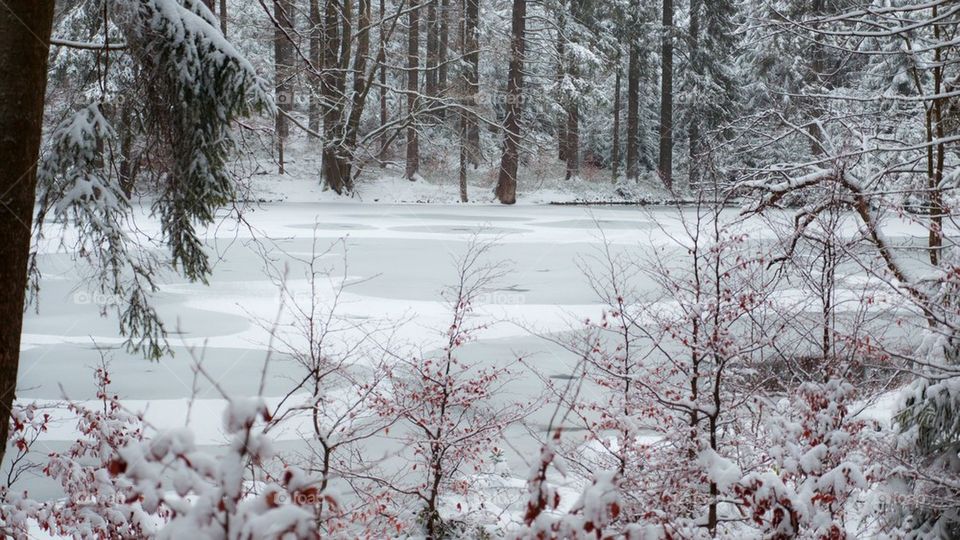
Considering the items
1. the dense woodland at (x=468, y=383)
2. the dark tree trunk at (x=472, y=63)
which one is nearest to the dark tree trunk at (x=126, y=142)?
the dense woodland at (x=468, y=383)

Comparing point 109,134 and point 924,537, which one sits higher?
point 109,134

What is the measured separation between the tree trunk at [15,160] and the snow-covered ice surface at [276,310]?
0.79 meters

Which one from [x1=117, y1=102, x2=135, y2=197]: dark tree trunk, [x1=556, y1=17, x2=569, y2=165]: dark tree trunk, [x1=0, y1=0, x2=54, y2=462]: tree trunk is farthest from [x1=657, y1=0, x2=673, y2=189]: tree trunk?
[x1=0, y1=0, x2=54, y2=462]: tree trunk

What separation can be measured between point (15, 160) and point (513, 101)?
24468 mm

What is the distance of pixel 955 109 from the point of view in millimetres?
7961

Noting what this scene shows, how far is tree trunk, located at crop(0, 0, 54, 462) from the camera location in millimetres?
4000

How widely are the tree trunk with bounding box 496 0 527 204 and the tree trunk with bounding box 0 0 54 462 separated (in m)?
23.3

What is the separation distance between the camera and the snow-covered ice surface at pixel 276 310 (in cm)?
879

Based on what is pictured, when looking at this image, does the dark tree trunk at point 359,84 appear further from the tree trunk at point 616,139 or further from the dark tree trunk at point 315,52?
the tree trunk at point 616,139

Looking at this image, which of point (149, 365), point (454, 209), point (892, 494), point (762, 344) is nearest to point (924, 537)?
point (892, 494)

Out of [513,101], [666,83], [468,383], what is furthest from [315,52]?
[666,83]

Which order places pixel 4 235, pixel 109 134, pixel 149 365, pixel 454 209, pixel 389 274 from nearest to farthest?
pixel 4 235 < pixel 109 134 < pixel 149 365 < pixel 389 274 < pixel 454 209

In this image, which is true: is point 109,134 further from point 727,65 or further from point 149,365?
point 727,65

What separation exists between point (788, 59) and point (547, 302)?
74.8 feet
